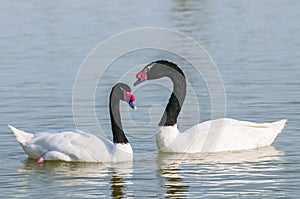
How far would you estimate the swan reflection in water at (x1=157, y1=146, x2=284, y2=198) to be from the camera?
1133cm

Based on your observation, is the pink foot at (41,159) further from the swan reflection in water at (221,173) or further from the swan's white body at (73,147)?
the swan reflection in water at (221,173)

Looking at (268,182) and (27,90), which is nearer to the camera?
(268,182)

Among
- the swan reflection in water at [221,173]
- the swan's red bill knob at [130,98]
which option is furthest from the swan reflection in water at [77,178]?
the swan's red bill knob at [130,98]

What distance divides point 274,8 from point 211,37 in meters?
4.94

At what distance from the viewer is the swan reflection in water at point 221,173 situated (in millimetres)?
11328

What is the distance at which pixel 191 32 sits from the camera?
23.6 m

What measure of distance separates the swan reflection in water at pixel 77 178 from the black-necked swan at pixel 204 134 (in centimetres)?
102

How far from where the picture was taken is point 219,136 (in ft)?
44.5

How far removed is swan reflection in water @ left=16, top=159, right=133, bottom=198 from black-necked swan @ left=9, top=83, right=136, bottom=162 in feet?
0.32

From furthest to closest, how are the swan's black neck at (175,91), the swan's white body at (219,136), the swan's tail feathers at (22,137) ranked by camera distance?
the swan's black neck at (175,91) < the swan's white body at (219,136) < the swan's tail feathers at (22,137)

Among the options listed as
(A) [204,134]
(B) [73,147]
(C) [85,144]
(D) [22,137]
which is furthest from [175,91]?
(D) [22,137]

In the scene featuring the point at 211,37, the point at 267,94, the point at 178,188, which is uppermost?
the point at 211,37

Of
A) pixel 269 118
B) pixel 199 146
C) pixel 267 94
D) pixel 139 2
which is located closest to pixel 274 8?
pixel 139 2

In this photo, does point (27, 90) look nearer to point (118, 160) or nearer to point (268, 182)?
point (118, 160)
